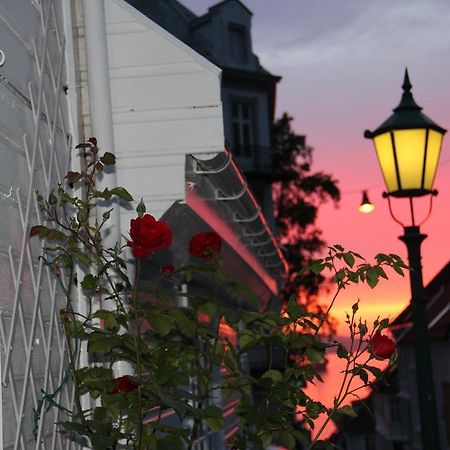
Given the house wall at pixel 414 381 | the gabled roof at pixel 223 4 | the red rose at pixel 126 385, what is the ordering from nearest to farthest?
the red rose at pixel 126 385 → the house wall at pixel 414 381 → the gabled roof at pixel 223 4

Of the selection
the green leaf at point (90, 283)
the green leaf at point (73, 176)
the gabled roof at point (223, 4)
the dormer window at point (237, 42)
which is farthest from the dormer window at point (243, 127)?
the green leaf at point (90, 283)

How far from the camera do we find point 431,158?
666 cm

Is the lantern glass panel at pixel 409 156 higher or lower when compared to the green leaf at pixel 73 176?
higher

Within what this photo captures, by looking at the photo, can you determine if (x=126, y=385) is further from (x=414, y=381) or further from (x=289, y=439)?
(x=414, y=381)

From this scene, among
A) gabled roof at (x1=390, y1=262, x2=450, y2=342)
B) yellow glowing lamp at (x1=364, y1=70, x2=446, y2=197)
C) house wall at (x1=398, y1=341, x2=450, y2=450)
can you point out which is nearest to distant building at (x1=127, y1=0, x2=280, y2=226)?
gabled roof at (x1=390, y1=262, x2=450, y2=342)

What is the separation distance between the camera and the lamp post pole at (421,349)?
6.46 m

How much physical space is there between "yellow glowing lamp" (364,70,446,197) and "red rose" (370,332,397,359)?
2.88 metres

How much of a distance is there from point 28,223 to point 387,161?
3796 millimetres

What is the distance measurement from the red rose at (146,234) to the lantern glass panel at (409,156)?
140 inches

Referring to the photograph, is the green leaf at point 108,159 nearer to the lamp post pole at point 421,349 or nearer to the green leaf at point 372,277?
the green leaf at point 372,277

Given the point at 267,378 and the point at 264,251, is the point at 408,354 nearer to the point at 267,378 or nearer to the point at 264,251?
the point at 264,251

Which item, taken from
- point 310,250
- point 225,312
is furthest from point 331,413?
point 310,250

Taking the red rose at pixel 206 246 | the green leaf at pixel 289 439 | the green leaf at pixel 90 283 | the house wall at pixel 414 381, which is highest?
the house wall at pixel 414 381

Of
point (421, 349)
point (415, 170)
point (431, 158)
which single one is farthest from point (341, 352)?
point (431, 158)
